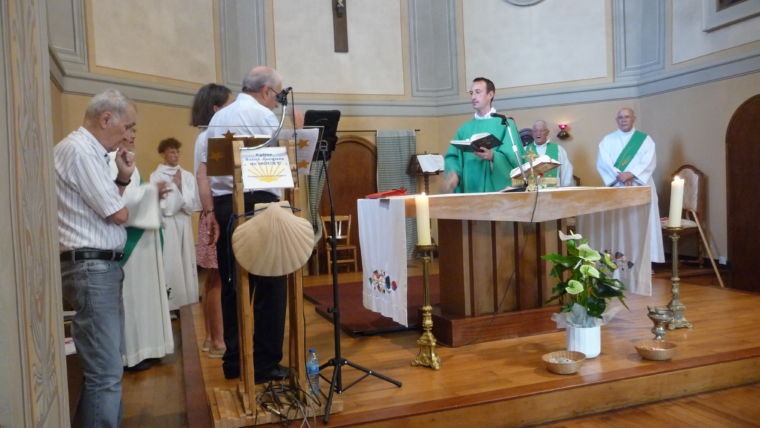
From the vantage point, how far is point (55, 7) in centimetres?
531

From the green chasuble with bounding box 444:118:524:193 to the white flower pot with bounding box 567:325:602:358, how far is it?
1.31 meters

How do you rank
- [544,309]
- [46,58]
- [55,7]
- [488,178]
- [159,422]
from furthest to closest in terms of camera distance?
[55,7] → [488,178] → [544,309] → [159,422] → [46,58]

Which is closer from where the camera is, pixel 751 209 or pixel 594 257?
pixel 594 257

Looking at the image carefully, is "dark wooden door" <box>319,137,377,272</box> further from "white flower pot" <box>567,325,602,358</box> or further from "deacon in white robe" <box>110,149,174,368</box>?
"white flower pot" <box>567,325,602,358</box>

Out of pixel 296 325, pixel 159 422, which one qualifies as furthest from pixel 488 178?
pixel 159 422

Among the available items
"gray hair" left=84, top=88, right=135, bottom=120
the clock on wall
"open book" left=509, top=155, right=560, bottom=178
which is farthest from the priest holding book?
the clock on wall

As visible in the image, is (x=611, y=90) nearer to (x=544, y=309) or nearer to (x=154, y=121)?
(x=544, y=309)

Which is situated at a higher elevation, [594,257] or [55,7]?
[55,7]

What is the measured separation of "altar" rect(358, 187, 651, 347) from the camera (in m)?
3.21

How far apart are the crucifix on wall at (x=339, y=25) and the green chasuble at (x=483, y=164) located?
4.11 metres

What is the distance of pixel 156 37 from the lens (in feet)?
20.3

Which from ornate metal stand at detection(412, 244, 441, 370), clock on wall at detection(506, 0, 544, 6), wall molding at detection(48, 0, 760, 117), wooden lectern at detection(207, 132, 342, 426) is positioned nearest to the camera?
wooden lectern at detection(207, 132, 342, 426)

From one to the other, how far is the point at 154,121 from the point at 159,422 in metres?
4.17

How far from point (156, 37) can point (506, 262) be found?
14.9 feet
